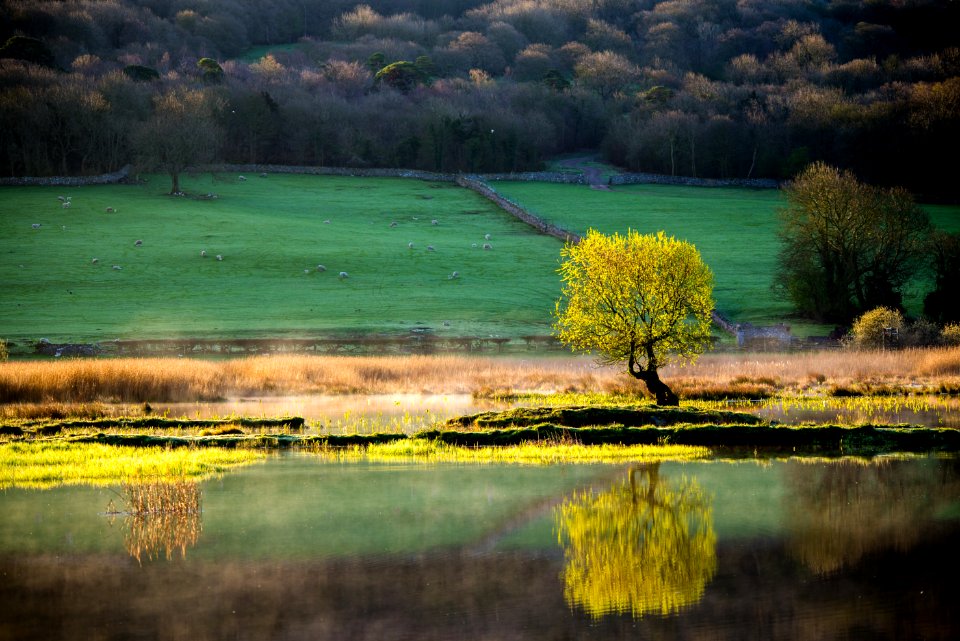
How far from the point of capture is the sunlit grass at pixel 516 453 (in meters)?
27.7

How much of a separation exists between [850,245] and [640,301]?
94.7 ft

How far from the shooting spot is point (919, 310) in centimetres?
6612

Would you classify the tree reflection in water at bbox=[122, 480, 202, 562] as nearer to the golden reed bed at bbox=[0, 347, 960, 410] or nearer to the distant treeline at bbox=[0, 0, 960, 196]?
the golden reed bed at bbox=[0, 347, 960, 410]

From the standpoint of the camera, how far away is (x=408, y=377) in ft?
141

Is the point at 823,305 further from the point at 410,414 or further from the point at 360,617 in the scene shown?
the point at 360,617

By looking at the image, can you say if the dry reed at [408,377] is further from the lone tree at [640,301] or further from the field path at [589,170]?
the field path at [589,170]

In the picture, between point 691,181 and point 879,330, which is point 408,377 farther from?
point 691,181

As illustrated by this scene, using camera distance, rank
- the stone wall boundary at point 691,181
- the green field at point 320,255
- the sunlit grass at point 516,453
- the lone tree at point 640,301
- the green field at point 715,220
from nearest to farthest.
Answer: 1. the sunlit grass at point 516,453
2. the lone tree at point 640,301
3. the green field at point 320,255
4. the green field at point 715,220
5. the stone wall boundary at point 691,181

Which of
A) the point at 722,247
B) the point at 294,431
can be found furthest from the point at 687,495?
the point at 722,247

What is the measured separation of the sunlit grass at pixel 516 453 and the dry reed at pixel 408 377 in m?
10.6

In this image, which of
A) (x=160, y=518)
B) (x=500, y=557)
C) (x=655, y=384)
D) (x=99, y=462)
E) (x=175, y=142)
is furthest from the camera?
(x=175, y=142)

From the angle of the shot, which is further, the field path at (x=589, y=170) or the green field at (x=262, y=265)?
the field path at (x=589, y=170)

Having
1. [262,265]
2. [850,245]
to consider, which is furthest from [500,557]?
[262,265]

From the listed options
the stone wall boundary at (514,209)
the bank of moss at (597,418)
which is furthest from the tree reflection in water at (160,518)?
the stone wall boundary at (514,209)
